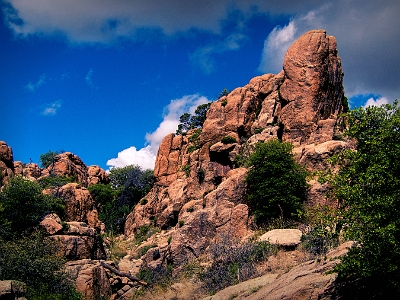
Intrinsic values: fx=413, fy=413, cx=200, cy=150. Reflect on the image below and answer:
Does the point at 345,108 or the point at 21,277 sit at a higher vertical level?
the point at 345,108

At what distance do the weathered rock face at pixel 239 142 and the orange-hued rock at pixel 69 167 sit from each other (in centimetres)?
1166

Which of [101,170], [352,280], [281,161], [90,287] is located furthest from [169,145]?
[352,280]

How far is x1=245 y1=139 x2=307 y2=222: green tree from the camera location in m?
29.2

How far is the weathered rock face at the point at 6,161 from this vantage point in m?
47.7

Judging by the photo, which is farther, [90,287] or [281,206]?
[281,206]

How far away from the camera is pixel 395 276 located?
10.5 metres

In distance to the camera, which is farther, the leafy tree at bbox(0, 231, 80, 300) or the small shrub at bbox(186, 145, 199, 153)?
the small shrub at bbox(186, 145, 199, 153)

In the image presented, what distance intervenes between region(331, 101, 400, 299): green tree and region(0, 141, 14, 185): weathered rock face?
43.5 meters

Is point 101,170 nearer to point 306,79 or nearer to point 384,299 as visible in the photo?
point 306,79

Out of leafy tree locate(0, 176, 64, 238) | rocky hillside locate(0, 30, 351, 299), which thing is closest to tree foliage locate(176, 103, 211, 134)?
rocky hillside locate(0, 30, 351, 299)

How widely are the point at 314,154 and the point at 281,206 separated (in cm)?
543

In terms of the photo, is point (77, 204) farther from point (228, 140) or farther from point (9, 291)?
point (9, 291)

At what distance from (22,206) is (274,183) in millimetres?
20134

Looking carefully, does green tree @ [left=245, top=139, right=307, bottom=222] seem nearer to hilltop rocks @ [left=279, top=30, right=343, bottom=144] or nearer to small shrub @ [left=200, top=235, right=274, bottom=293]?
small shrub @ [left=200, top=235, right=274, bottom=293]
